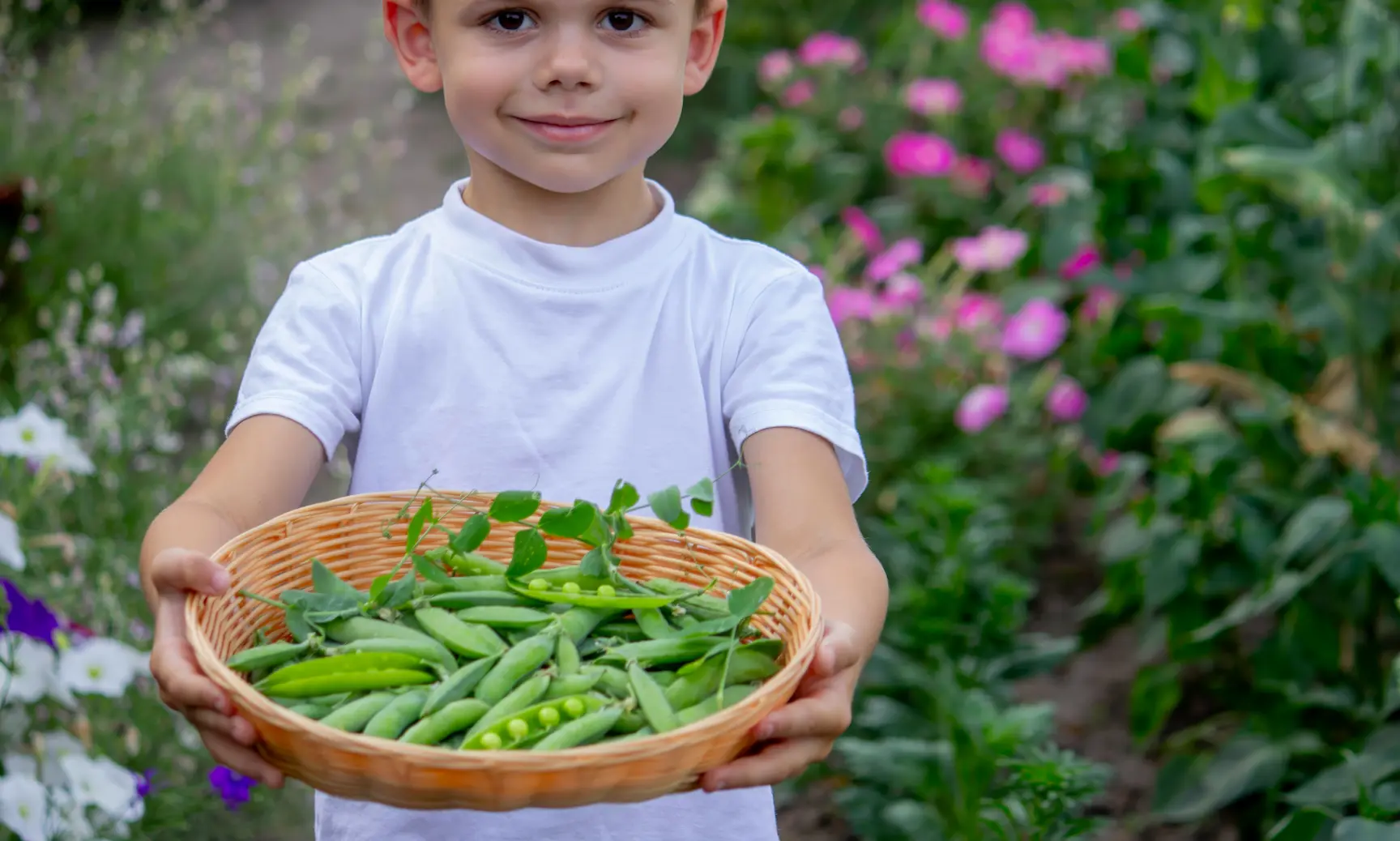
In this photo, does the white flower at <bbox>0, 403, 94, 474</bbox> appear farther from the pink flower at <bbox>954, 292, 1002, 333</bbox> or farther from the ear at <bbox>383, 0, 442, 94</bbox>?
the pink flower at <bbox>954, 292, 1002, 333</bbox>

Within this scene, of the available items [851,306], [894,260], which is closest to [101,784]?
[851,306]

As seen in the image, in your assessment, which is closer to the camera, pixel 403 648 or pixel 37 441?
pixel 403 648

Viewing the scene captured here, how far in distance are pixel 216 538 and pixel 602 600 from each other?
15.0 inches

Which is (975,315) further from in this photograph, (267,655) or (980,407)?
(267,655)

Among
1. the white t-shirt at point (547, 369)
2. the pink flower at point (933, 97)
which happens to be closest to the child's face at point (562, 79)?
the white t-shirt at point (547, 369)

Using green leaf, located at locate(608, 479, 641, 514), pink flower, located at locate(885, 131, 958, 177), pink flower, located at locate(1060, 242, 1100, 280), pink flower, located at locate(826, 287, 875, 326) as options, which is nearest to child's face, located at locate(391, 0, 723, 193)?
green leaf, located at locate(608, 479, 641, 514)

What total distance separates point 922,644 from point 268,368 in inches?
60.5

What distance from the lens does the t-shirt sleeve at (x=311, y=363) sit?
165cm

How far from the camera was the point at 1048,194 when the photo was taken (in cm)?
436

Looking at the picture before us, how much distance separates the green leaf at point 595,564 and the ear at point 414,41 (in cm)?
55

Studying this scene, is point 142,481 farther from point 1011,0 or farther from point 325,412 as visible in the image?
point 1011,0

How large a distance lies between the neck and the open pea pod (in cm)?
42

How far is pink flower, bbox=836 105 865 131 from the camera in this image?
514 centimetres

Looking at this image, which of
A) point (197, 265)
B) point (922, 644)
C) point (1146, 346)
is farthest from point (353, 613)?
point (197, 265)
